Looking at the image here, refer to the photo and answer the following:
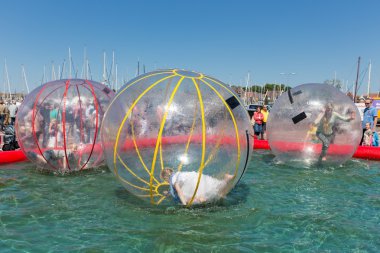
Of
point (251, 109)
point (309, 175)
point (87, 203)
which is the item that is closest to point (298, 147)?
point (309, 175)

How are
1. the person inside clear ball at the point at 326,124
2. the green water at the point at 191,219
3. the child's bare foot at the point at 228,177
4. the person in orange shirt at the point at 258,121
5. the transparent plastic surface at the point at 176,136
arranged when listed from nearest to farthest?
the green water at the point at 191,219, the transparent plastic surface at the point at 176,136, the child's bare foot at the point at 228,177, the person inside clear ball at the point at 326,124, the person in orange shirt at the point at 258,121

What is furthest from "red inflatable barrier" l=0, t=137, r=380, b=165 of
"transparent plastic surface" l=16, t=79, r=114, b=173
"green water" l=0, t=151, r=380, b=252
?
"green water" l=0, t=151, r=380, b=252

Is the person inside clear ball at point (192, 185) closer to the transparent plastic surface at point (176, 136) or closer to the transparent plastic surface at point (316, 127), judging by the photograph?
the transparent plastic surface at point (176, 136)

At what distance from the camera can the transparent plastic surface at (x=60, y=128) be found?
842 cm

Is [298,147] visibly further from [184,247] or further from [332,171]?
[184,247]

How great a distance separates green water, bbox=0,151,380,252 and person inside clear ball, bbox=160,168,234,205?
0.90ft

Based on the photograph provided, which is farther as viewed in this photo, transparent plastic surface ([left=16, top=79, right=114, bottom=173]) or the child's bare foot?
transparent plastic surface ([left=16, top=79, right=114, bottom=173])

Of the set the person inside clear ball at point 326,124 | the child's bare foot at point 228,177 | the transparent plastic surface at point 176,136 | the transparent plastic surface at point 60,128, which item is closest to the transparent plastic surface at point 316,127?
the person inside clear ball at point 326,124

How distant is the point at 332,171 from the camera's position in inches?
375

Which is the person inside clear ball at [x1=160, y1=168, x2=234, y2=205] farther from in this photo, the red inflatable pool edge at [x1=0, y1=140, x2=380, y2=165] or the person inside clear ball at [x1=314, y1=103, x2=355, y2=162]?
the red inflatable pool edge at [x1=0, y1=140, x2=380, y2=165]

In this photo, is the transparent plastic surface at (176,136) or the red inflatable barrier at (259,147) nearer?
the transparent plastic surface at (176,136)

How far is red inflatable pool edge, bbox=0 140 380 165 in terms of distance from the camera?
9.95m

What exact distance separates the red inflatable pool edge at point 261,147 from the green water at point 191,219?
1.66 meters

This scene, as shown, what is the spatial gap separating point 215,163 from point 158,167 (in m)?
0.86
